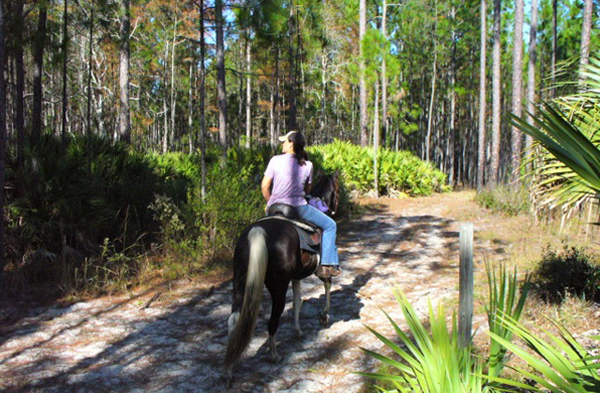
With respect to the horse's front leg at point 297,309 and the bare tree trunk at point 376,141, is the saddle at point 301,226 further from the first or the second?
the bare tree trunk at point 376,141

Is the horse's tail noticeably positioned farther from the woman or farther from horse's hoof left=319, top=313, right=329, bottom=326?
horse's hoof left=319, top=313, right=329, bottom=326

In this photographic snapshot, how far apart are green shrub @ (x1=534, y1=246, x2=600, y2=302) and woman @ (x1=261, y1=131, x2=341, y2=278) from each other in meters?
2.84

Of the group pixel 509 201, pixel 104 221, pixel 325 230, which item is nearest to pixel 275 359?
pixel 325 230

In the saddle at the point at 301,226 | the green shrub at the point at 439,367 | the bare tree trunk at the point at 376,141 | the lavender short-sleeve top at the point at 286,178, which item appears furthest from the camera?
the bare tree trunk at the point at 376,141

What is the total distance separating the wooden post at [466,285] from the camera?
3.57 meters

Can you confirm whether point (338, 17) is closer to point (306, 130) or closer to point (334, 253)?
point (306, 130)

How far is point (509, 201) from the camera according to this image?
1295cm

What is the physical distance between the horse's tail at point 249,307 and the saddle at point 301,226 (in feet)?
2.18

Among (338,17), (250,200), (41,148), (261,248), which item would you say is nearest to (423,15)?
(338,17)

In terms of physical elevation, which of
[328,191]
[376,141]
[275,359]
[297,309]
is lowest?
[275,359]

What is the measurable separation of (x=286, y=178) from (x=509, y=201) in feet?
32.5

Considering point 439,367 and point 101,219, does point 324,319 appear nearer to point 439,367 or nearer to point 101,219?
point 439,367

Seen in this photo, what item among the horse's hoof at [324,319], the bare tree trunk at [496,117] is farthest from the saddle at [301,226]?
the bare tree trunk at [496,117]

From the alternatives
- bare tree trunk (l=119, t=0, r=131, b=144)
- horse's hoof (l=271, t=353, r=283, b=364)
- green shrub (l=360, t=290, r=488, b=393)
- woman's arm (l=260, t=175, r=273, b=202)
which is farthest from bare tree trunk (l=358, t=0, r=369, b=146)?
green shrub (l=360, t=290, r=488, b=393)
